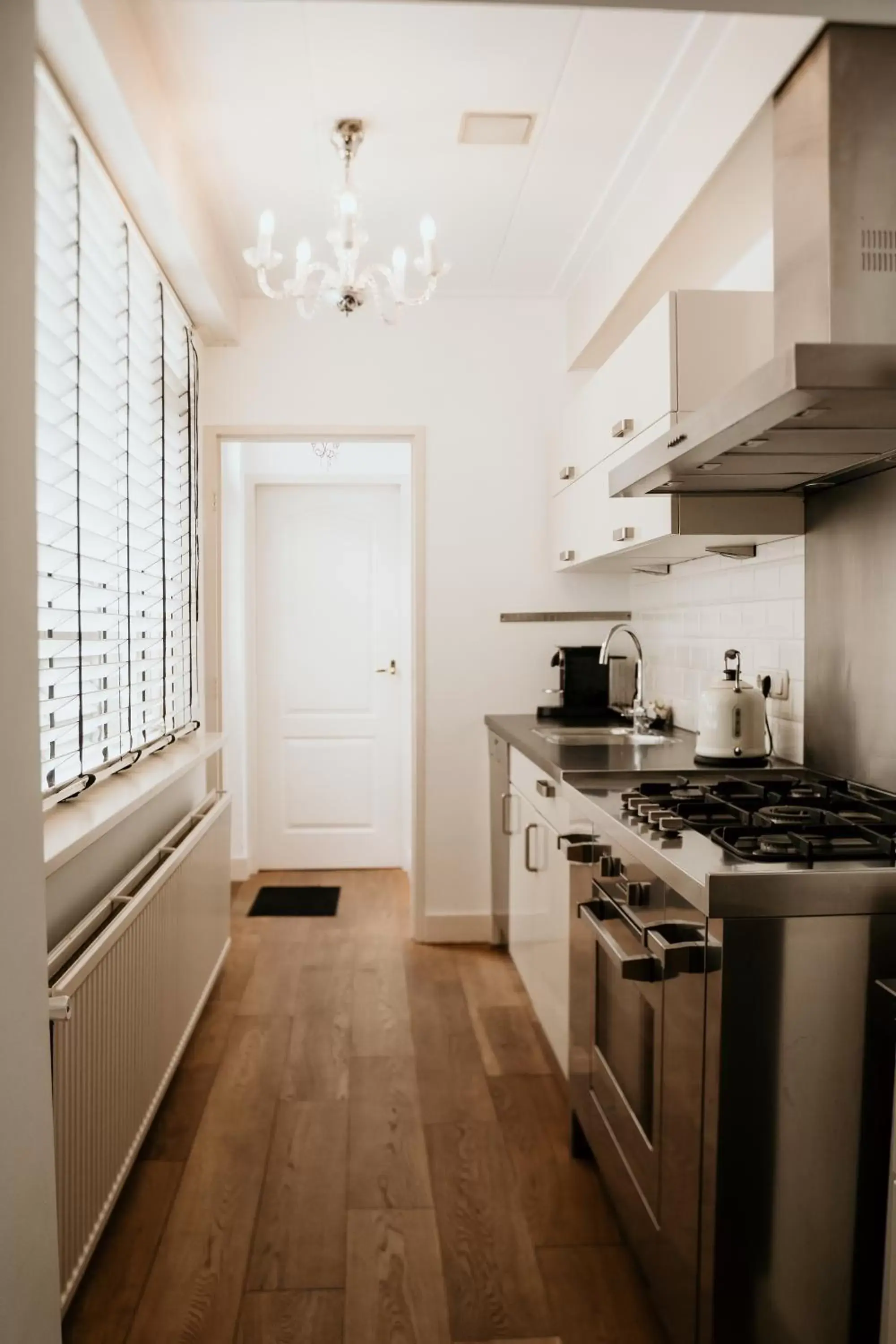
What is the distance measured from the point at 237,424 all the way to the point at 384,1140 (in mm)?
2761

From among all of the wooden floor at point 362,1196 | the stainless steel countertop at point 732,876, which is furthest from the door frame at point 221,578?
the stainless steel countertop at point 732,876

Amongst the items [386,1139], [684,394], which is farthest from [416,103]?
[386,1139]

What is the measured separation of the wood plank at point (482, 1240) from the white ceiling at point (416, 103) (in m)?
2.46

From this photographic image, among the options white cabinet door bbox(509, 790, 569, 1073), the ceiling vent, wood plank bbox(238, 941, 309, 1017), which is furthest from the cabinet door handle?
the ceiling vent

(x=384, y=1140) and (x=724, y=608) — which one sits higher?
(x=724, y=608)

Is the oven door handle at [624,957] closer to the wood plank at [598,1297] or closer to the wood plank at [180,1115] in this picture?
the wood plank at [598,1297]

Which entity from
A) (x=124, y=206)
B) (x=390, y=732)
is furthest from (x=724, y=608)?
(x=390, y=732)

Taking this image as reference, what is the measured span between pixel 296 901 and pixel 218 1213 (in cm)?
261

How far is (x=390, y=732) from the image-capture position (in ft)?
17.8

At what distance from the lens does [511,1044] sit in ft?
10.1

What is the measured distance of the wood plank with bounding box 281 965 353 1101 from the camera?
277 cm

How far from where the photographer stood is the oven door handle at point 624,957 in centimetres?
164

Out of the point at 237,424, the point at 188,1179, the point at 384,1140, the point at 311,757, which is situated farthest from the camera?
the point at 311,757

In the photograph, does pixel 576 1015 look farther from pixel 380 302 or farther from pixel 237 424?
pixel 237 424
